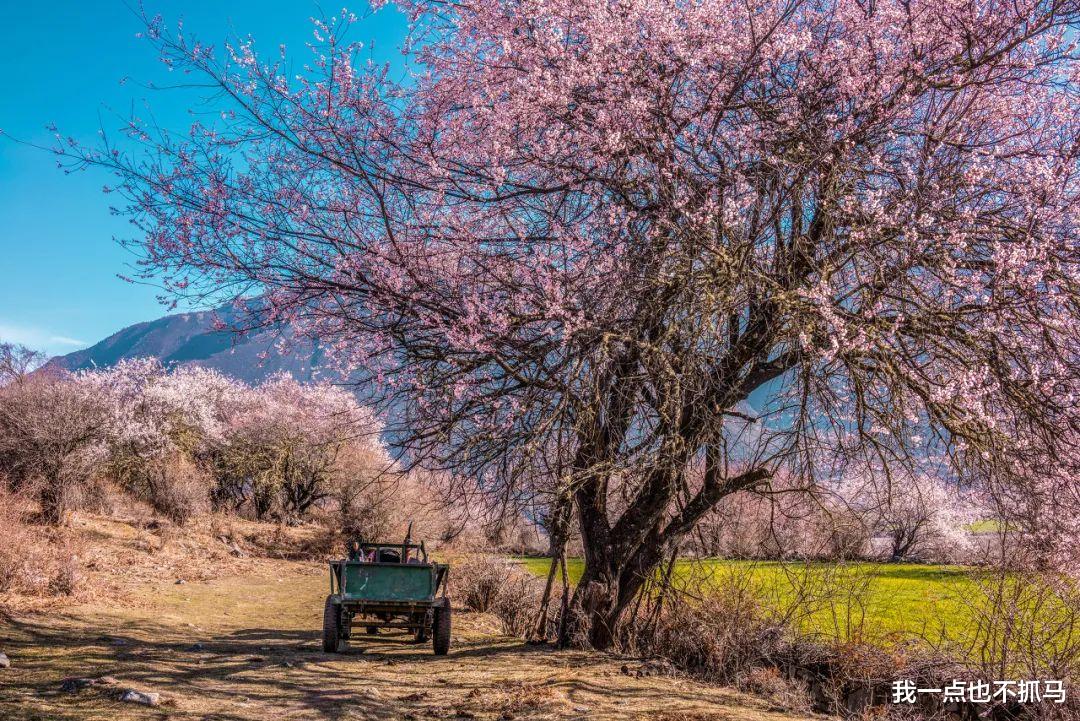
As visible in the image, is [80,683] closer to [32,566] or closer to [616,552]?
[616,552]

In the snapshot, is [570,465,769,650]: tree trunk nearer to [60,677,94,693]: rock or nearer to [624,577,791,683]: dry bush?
[624,577,791,683]: dry bush

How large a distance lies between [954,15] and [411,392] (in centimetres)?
702

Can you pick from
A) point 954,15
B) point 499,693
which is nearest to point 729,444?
point 499,693

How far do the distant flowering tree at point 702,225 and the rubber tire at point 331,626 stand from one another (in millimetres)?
3016

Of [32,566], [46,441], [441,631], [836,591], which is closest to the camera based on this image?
[836,591]

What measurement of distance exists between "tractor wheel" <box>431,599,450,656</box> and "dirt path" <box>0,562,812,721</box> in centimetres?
16

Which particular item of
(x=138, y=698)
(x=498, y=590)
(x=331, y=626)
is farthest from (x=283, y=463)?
(x=138, y=698)

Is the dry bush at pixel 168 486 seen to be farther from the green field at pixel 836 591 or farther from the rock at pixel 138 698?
the rock at pixel 138 698

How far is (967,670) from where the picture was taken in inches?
318

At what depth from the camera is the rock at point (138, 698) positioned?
6168 millimetres

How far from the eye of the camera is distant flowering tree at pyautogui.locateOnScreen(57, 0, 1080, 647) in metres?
7.21

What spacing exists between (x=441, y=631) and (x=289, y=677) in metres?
2.42

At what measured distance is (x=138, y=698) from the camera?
6188 mm

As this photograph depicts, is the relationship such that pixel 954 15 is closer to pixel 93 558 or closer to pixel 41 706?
pixel 41 706
